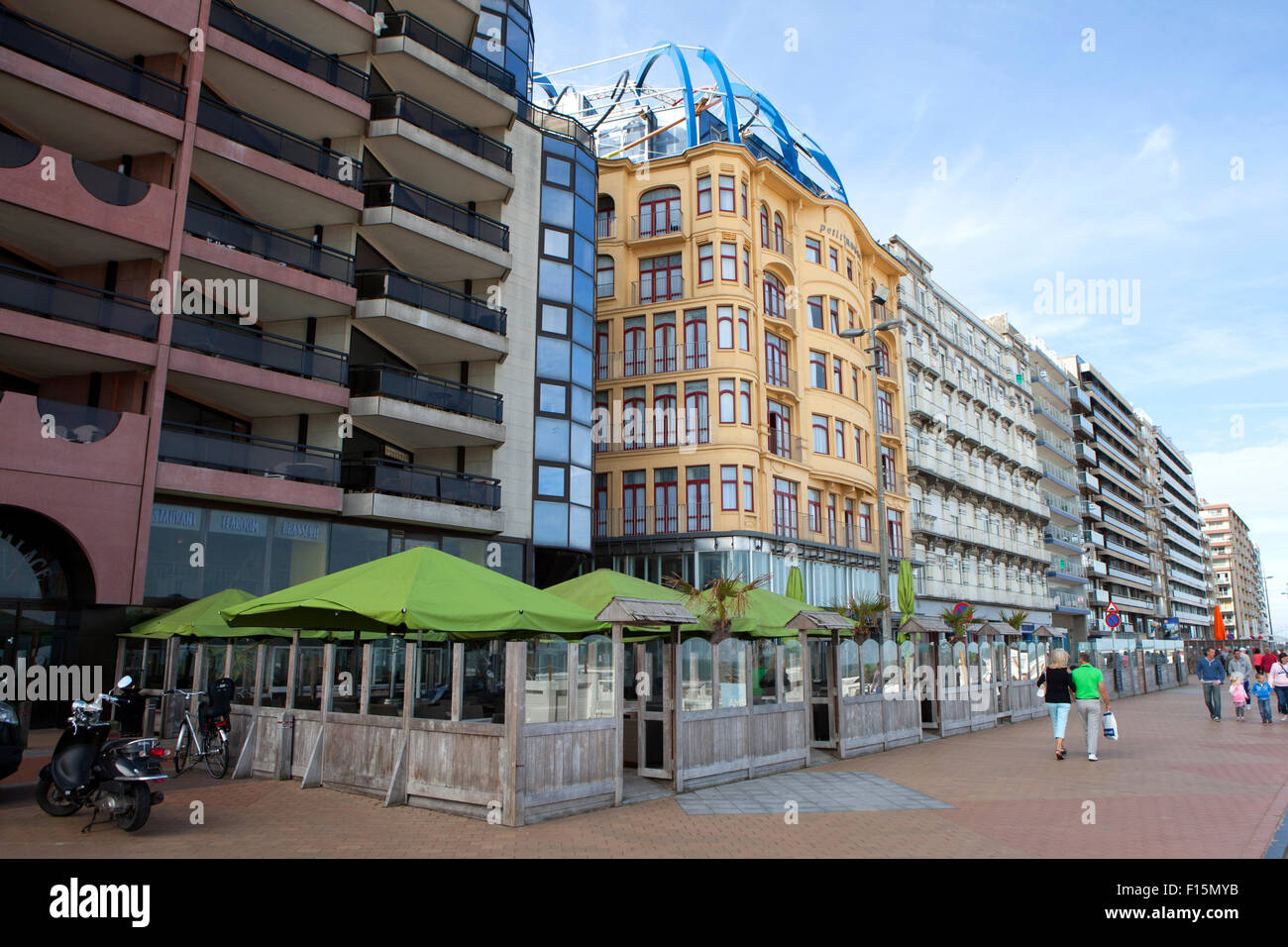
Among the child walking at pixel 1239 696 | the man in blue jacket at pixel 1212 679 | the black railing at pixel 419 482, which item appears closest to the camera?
the man in blue jacket at pixel 1212 679

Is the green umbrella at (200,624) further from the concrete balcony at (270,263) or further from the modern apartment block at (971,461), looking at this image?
the modern apartment block at (971,461)

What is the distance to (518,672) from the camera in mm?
10312

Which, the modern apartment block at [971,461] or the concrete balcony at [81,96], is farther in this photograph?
the modern apartment block at [971,461]

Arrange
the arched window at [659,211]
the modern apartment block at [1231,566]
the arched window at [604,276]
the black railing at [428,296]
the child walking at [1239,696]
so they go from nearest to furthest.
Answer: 1. the child walking at [1239,696]
2. the black railing at [428,296]
3. the arched window at [659,211]
4. the arched window at [604,276]
5. the modern apartment block at [1231,566]

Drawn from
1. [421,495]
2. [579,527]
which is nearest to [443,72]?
[421,495]

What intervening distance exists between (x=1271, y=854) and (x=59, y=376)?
78.3 ft

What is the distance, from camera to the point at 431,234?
27.0 m

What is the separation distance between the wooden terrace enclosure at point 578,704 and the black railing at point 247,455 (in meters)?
4.42

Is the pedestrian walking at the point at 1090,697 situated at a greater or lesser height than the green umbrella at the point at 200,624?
lesser

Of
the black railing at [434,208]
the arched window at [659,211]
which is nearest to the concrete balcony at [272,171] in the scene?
the black railing at [434,208]

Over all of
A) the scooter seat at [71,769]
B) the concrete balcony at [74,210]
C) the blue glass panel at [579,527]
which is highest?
the concrete balcony at [74,210]

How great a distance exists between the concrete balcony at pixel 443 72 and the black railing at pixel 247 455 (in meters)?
12.8

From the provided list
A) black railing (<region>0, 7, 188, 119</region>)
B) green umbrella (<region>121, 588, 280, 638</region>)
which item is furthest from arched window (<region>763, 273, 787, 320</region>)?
green umbrella (<region>121, 588, 280, 638</region>)

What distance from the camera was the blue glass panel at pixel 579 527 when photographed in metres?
29.8
